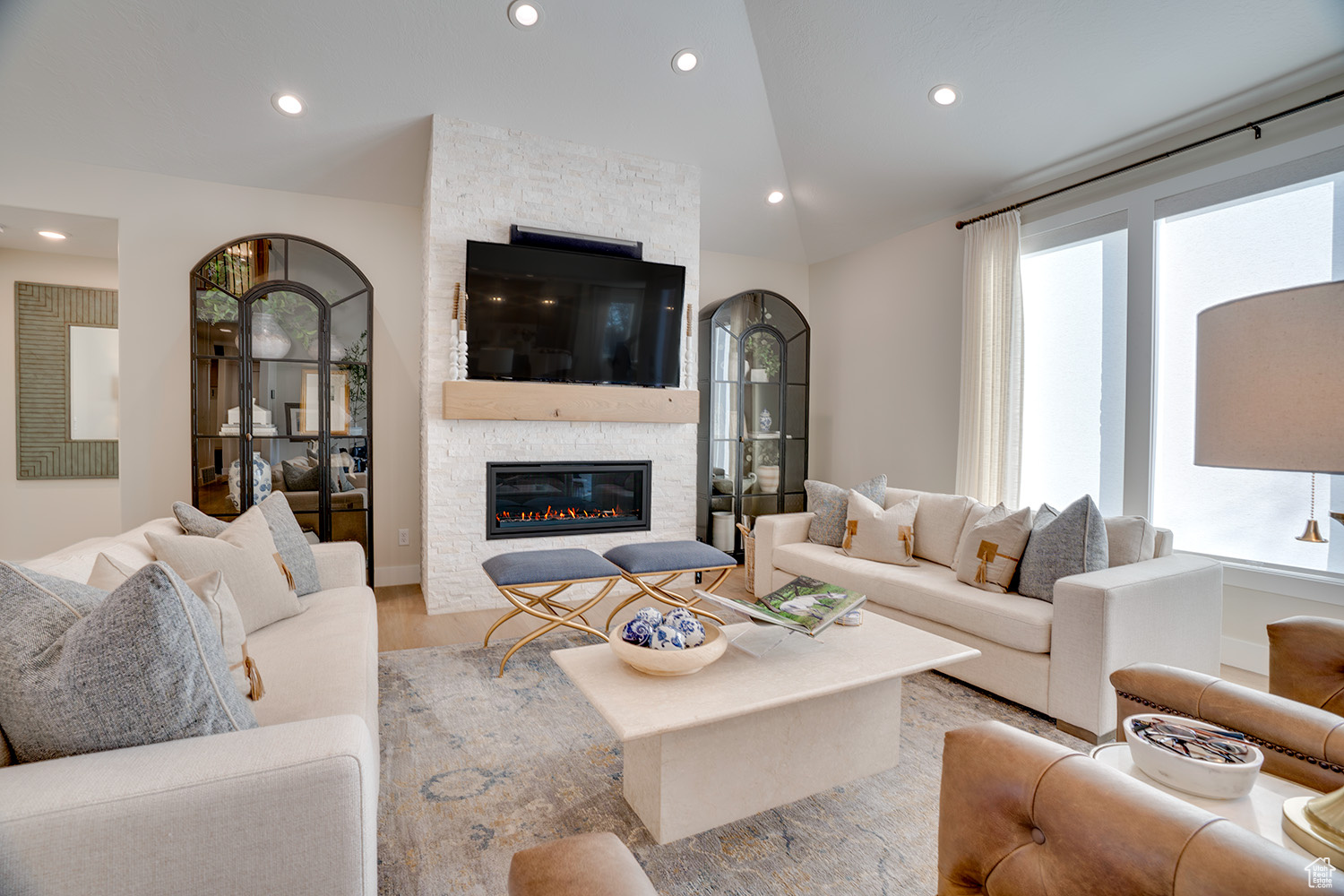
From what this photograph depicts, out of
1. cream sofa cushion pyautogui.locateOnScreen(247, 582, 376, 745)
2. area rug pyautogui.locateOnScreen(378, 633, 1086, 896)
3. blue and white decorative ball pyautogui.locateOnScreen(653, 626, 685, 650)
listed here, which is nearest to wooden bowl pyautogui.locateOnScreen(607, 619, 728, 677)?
blue and white decorative ball pyautogui.locateOnScreen(653, 626, 685, 650)

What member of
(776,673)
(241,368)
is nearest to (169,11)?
(241,368)

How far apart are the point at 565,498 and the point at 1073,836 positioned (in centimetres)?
356

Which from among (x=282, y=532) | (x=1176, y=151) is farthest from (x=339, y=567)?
(x=1176, y=151)

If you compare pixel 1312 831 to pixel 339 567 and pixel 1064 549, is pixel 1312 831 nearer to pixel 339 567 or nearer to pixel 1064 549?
pixel 1064 549

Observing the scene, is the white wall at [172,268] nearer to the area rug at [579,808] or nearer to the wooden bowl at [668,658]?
the area rug at [579,808]

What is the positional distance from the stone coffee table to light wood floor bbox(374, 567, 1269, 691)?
175cm

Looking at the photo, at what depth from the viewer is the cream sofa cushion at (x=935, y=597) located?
2480mm

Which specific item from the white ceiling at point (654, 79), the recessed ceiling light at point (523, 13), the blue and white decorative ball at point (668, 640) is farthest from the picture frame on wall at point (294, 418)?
the blue and white decorative ball at point (668, 640)

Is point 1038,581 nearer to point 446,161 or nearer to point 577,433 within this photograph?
point 577,433

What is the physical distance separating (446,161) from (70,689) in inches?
137

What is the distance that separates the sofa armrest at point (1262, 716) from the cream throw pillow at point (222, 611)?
6.78 feet

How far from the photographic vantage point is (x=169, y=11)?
9.65 feet

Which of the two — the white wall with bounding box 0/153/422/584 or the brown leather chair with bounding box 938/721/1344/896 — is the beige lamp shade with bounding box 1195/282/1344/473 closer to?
the brown leather chair with bounding box 938/721/1344/896

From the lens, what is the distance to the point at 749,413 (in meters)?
5.26
